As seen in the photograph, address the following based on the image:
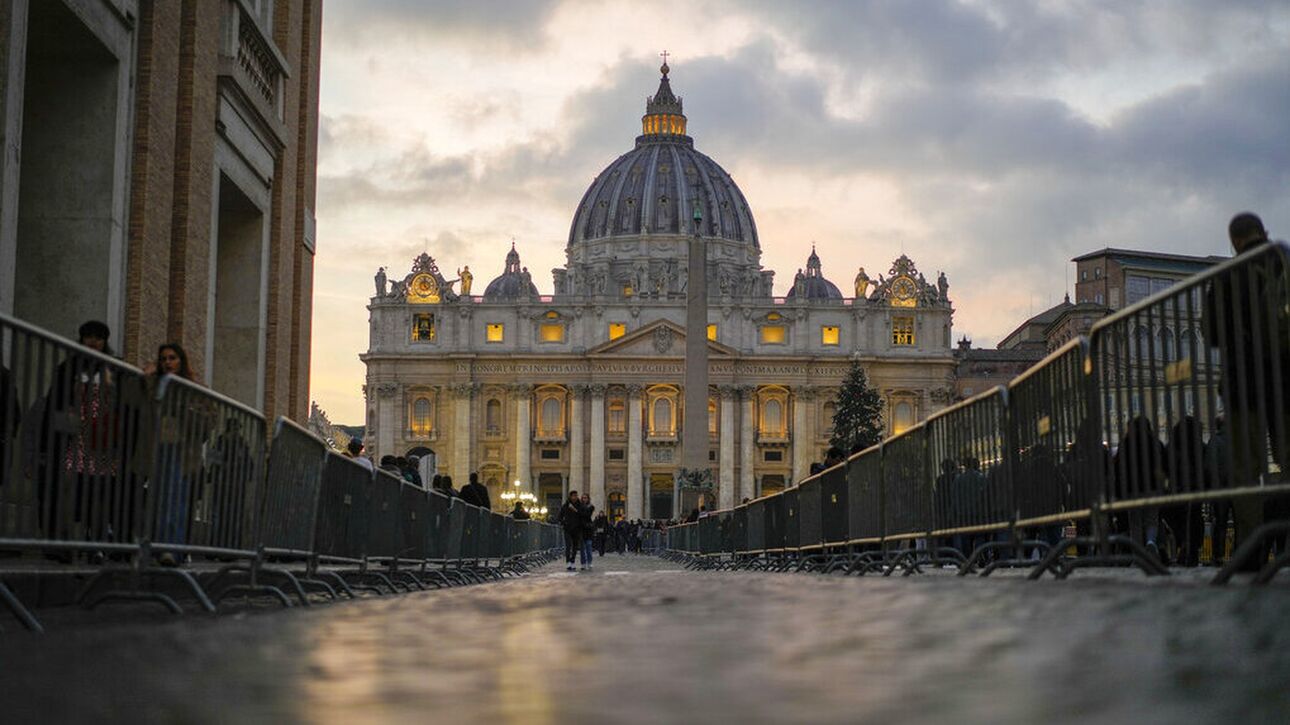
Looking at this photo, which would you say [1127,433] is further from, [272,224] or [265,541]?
[272,224]

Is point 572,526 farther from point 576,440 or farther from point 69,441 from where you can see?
point 576,440

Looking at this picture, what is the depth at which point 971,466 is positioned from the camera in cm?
1204

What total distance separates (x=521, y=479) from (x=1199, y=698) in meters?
109

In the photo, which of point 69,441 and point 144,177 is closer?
point 69,441

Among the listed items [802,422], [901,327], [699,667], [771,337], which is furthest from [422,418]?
[699,667]

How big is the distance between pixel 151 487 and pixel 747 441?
104892 millimetres

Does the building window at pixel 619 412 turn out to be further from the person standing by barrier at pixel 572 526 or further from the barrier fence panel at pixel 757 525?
the barrier fence panel at pixel 757 525

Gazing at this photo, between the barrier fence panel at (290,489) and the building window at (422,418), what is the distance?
10158 cm

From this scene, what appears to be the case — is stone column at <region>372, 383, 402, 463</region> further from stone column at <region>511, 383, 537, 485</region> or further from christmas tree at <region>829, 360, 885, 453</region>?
christmas tree at <region>829, 360, 885, 453</region>

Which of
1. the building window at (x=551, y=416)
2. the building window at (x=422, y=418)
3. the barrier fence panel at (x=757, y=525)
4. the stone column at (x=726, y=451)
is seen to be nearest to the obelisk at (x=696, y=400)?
the barrier fence panel at (x=757, y=525)

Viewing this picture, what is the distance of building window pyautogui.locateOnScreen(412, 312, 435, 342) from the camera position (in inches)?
4432

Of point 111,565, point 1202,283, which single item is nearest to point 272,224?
point 111,565

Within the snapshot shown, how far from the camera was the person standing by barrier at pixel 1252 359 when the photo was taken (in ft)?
22.3

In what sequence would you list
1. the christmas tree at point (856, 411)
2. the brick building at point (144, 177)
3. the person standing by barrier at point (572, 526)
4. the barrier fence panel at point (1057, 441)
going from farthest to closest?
the christmas tree at point (856, 411) → the person standing by barrier at point (572, 526) → the brick building at point (144, 177) → the barrier fence panel at point (1057, 441)
